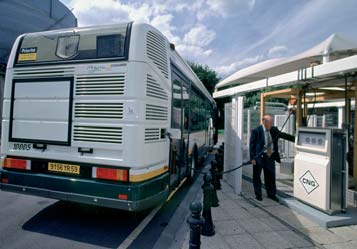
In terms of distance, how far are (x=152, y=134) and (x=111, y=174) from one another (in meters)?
0.79

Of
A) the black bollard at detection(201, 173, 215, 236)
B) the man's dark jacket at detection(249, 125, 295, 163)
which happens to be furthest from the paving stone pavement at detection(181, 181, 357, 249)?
the man's dark jacket at detection(249, 125, 295, 163)

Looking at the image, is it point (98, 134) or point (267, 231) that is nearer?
point (98, 134)

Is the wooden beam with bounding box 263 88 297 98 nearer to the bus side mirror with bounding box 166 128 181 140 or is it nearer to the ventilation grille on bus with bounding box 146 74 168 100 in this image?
the bus side mirror with bounding box 166 128 181 140

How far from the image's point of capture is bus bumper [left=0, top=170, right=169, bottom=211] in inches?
130

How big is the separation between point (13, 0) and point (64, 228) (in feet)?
49.4

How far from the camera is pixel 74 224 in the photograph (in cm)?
410

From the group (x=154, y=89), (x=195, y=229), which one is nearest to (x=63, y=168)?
(x=154, y=89)

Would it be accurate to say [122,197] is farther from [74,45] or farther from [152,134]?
[74,45]

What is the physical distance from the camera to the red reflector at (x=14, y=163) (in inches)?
152

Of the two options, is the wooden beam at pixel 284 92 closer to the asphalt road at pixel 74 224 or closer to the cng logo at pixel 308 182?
the cng logo at pixel 308 182

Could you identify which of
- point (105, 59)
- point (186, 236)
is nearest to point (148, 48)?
point (105, 59)

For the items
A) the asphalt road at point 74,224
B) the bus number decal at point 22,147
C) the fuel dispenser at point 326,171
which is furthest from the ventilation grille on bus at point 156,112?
the fuel dispenser at point 326,171

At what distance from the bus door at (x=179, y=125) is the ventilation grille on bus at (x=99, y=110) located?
1326 millimetres

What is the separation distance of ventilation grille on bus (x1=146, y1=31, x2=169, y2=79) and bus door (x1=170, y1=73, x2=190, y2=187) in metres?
0.55
